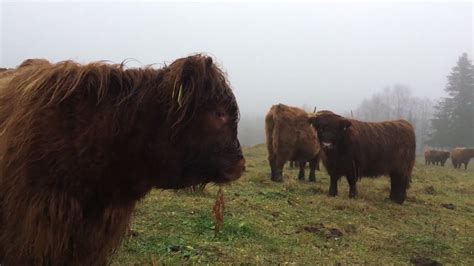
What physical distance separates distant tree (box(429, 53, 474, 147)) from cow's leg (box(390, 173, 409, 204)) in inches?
1892

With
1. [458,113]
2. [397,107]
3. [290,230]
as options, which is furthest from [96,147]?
[397,107]

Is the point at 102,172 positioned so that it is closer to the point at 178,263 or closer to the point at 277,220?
the point at 178,263

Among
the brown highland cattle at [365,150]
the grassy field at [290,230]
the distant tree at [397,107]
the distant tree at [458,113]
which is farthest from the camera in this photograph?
the distant tree at [397,107]

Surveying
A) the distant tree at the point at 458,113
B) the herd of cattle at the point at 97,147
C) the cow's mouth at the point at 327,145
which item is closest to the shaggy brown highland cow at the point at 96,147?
the herd of cattle at the point at 97,147

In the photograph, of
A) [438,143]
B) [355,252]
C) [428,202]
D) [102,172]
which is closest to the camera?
[102,172]

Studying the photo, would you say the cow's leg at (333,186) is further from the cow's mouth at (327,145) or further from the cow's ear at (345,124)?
the cow's ear at (345,124)

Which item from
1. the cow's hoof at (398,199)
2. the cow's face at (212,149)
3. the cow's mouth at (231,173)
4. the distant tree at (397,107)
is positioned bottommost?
the distant tree at (397,107)

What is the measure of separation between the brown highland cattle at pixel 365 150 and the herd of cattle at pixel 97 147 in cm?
852

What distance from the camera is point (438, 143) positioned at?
5747 centimetres

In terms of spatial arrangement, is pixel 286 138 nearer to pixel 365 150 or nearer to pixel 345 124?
pixel 345 124

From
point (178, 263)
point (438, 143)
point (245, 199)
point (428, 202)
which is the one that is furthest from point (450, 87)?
point (178, 263)

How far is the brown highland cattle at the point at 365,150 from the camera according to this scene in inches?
447

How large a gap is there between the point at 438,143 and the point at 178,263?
57679 mm

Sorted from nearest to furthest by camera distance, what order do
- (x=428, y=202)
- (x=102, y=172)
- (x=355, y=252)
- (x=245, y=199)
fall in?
1. (x=102, y=172)
2. (x=355, y=252)
3. (x=245, y=199)
4. (x=428, y=202)
